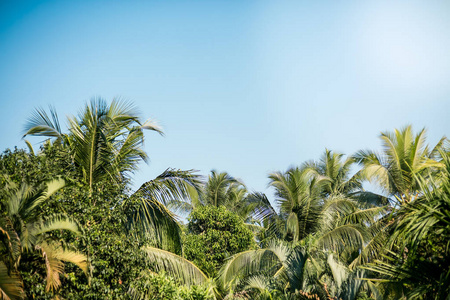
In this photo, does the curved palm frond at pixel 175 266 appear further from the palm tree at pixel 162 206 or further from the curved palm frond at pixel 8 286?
the curved palm frond at pixel 8 286

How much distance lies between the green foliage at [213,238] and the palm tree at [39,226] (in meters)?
8.88

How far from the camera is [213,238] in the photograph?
16.3 m

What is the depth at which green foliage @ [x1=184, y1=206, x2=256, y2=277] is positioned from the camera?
1566 centimetres

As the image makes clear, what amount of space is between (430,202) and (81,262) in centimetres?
585

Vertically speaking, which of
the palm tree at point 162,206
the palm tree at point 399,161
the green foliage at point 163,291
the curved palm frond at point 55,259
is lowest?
the green foliage at point 163,291

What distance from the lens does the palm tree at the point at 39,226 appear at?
254 inches

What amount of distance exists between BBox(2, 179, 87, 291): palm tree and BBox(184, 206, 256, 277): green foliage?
350 inches

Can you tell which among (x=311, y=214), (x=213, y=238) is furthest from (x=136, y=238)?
(x=311, y=214)

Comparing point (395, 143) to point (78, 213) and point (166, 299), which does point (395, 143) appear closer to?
point (166, 299)

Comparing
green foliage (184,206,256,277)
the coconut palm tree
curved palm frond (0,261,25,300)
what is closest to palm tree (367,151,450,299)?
the coconut palm tree

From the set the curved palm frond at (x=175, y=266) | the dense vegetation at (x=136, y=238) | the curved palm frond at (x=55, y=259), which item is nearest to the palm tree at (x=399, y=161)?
the dense vegetation at (x=136, y=238)

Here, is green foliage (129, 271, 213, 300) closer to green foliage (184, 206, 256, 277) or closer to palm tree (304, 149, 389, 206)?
green foliage (184, 206, 256, 277)

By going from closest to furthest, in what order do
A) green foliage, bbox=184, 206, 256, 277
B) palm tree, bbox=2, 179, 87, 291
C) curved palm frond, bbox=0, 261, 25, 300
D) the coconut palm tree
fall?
curved palm frond, bbox=0, 261, 25, 300 → palm tree, bbox=2, 179, 87, 291 → the coconut palm tree → green foliage, bbox=184, 206, 256, 277

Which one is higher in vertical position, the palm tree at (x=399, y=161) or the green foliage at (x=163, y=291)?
the palm tree at (x=399, y=161)
